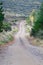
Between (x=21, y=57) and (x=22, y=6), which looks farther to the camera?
(x=22, y=6)

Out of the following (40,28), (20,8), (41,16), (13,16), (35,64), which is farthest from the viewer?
(13,16)

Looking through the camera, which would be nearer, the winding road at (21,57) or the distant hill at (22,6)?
the winding road at (21,57)

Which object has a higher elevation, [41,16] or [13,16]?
[41,16]

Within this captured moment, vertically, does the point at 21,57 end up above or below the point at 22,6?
above

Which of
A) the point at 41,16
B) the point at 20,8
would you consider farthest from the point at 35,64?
the point at 20,8

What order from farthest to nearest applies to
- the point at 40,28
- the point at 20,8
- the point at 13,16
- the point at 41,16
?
the point at 13,16
the point at 20,8
the point at 40,28
the point at 41,16

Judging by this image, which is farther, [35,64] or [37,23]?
[37,23]

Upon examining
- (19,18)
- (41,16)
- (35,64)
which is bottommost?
(19,18)

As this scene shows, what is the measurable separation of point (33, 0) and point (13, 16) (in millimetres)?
14851

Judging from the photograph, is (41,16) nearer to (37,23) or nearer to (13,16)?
(37,23)

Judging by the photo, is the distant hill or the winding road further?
the distant hill

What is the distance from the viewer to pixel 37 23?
46.4 metres

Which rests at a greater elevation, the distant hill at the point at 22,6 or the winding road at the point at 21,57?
the winding road at the point at 21,57

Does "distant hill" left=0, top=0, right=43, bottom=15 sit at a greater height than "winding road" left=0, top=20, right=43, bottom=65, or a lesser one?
lesser
